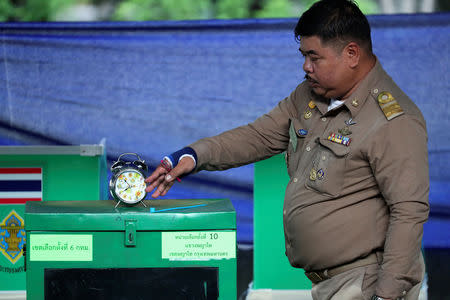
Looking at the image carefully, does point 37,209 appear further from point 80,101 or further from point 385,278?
point 80,101

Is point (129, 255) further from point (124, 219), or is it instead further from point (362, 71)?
point (362, 71)

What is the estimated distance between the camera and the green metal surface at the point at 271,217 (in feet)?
11.6

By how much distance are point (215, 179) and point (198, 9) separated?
1.16m

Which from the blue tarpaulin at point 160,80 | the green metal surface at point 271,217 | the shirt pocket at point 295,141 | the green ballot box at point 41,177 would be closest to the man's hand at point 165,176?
the shirt pocket at point 295,141

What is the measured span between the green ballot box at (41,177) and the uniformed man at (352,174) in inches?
40.8

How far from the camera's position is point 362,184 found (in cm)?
221

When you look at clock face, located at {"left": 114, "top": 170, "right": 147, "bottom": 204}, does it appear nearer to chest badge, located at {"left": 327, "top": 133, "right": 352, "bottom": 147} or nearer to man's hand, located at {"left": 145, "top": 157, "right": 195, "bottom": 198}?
man's hand, located at {"left": 145, "top": 157, "right": 195, "bottom": 198}

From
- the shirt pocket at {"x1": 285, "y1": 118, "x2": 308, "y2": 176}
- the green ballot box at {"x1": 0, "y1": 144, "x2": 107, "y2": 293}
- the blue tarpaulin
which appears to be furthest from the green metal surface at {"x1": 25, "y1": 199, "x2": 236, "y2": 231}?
the blue tarpaulin

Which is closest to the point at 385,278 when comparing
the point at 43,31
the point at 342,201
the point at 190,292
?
the point at 342,201

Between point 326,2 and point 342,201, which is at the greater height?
point 326,2

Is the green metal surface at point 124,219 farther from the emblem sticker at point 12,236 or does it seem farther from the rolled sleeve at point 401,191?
the emblem sticker at point 12,236

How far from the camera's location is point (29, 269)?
2.12 m

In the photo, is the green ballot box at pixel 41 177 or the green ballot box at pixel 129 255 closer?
the green ballot box at pixel 129 255

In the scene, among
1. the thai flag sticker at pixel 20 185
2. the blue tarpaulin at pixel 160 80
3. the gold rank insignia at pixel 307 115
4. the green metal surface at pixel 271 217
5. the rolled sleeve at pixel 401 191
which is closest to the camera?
the rolled sleeve at pixel 401 191
